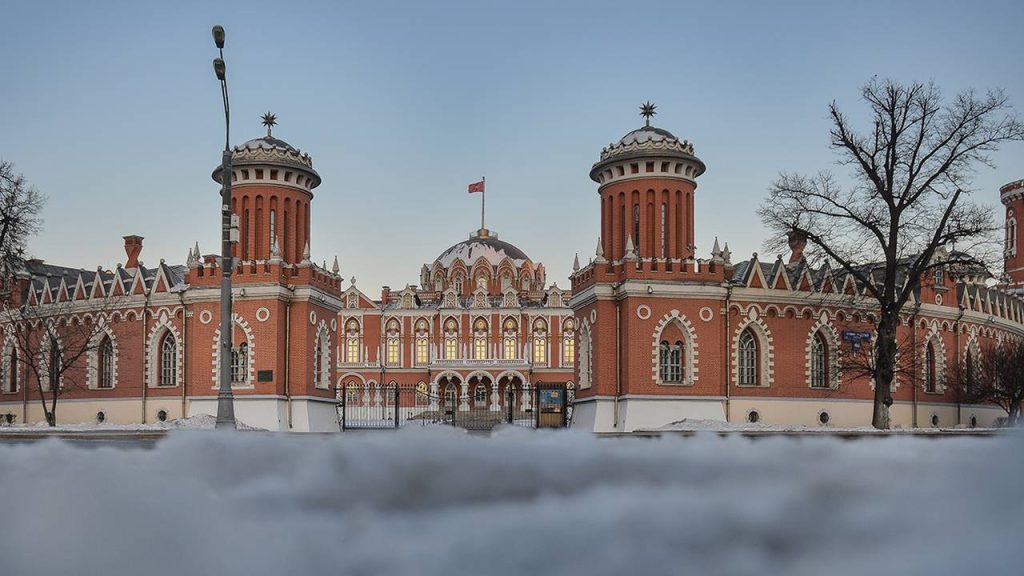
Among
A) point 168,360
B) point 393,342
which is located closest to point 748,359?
point 168,360

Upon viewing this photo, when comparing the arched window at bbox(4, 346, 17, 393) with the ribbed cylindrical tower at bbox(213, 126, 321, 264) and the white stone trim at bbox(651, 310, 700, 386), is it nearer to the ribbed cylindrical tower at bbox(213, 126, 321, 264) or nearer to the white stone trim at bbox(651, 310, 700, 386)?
the ribbed cylindrical tower at bbox(213, 126, 321, 264)

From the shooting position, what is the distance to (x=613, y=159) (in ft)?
113

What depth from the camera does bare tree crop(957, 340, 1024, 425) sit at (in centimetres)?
4038

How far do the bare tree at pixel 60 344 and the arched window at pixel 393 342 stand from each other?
34608 millimetres

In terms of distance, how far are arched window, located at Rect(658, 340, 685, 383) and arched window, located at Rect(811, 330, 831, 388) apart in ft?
18.3

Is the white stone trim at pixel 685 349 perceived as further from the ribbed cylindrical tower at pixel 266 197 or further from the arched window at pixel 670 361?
the ribbed cylindrical tower at pixel 266 197

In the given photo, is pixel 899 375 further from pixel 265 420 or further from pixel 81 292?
pixel 81 292

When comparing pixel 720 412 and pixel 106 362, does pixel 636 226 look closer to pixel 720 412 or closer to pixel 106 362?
pixel 720 412

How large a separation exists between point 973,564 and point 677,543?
672 millimetres

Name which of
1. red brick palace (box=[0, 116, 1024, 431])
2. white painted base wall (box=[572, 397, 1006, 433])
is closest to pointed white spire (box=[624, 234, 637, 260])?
red brick palace (box=[0, 116, 1024, 431])

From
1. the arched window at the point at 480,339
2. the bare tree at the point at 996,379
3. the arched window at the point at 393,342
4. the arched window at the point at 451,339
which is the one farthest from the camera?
the arched window at the point at 451,339

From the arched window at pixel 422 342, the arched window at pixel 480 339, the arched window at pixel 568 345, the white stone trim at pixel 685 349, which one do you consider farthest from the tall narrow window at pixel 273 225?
the arched window at pixel 568 345

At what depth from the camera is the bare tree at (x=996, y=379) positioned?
40.4 meters

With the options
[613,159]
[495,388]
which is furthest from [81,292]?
[495,388]
